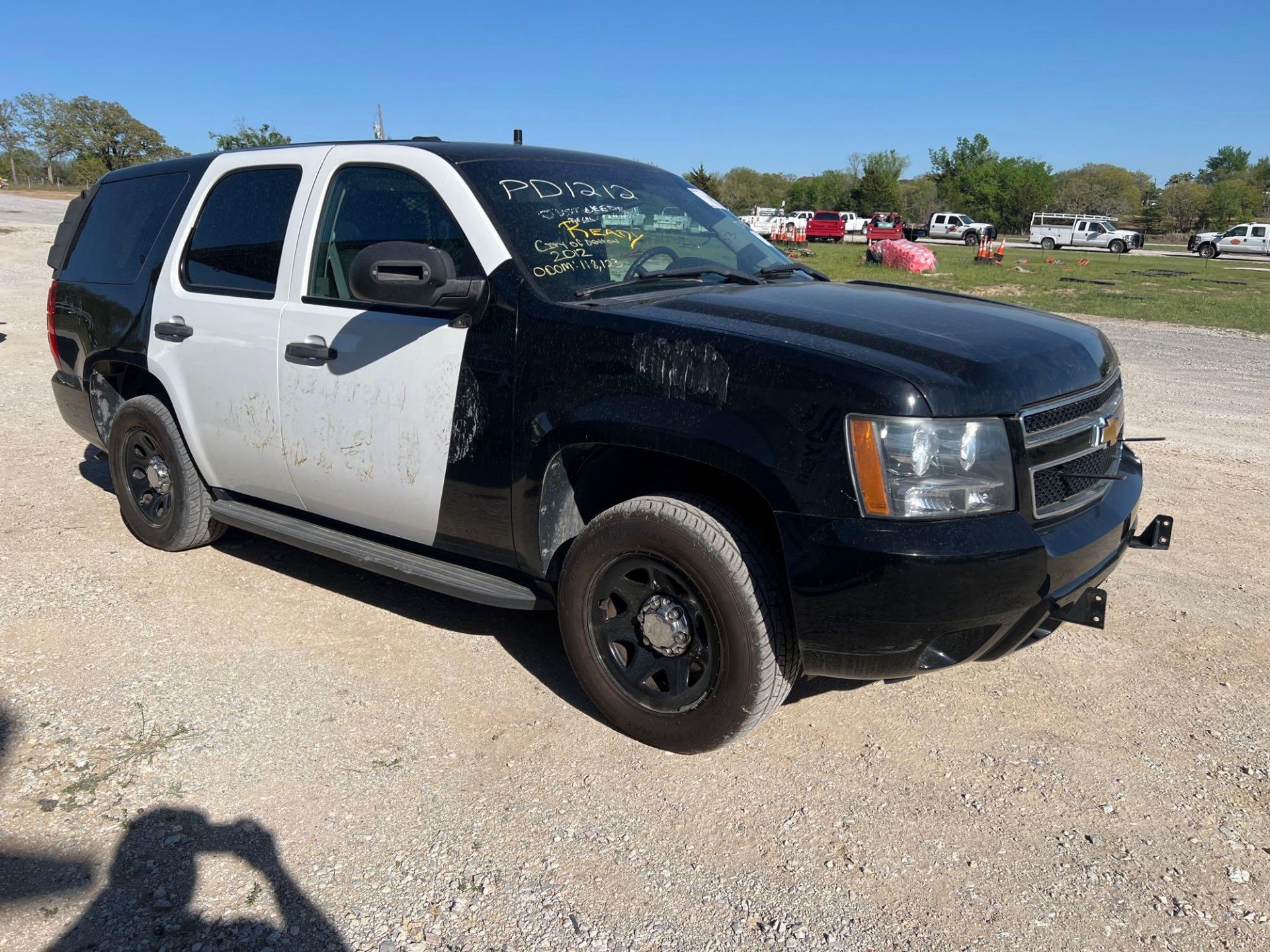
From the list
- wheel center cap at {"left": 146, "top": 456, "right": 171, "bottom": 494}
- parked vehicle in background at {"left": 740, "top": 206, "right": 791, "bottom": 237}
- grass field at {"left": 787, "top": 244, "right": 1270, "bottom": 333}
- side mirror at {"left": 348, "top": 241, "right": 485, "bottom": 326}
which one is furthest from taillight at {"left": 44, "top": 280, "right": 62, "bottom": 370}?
parked vehicle in background at {"left": 740, "top": 206, "right": 791, "bottom": 237}

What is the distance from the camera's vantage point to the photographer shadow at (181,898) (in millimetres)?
2477

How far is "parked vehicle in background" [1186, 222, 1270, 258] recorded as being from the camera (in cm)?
4653

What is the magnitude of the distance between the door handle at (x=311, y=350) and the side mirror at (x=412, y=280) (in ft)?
1.93

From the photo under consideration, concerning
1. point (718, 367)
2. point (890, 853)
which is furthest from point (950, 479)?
point (890, 853)

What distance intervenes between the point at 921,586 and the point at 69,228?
5232 millimetres

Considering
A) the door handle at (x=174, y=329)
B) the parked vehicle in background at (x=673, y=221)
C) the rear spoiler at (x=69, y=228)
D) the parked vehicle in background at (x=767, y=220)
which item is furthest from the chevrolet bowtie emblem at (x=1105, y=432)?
the parked vehicle in background at (x=767, y=220)

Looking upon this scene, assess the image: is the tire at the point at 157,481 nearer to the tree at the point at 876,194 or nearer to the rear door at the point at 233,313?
the rear door at the point at 233,313

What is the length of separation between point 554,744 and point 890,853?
46.1 inches

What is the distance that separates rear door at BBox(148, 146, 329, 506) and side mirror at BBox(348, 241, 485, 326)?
0.99 meters

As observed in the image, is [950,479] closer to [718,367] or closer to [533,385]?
[718,367]

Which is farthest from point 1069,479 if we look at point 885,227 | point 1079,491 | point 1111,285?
point 885,227

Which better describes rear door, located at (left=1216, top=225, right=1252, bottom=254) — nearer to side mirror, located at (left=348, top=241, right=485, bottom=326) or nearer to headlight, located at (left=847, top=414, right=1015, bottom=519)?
headlight, located at (left=847, top=414, right=1015, bottom=519)

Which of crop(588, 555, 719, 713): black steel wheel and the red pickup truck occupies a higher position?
the red pickup truck

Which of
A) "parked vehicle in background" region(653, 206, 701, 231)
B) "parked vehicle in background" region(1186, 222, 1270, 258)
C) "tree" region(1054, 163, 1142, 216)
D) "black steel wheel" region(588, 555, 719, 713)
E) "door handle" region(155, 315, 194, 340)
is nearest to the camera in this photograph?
"black steel wheel" region(588, 555, 719, 713)
